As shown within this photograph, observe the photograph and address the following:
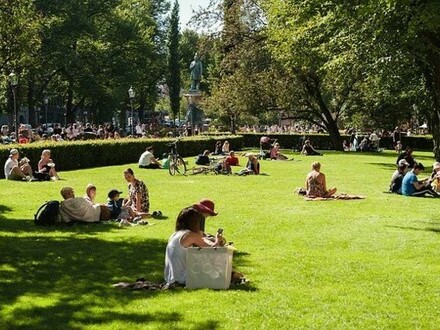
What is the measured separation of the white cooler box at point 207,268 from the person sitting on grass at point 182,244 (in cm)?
16

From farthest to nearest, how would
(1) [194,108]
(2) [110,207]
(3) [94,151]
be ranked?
1. (1) [194,108]
2. (3) [94,151]
3. (2) [110,207]

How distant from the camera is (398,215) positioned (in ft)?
50.4

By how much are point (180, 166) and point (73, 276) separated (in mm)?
18763

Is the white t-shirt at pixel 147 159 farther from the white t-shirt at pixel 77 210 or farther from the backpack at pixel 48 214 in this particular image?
the backpack at pixel 48 214

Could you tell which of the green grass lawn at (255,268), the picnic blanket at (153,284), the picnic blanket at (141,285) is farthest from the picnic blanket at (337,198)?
the picnic blanket at (141,285)

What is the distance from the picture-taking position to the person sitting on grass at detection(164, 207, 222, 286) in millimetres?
8523

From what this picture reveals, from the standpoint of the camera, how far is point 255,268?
980cm

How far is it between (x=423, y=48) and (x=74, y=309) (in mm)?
18520

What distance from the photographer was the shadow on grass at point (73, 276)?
7164 millimetres

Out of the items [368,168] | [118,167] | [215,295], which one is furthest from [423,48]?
[215,295]

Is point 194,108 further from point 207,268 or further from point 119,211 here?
point 207,268

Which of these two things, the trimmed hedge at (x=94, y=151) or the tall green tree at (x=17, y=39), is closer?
the trimmed hedge at (x=94, y=151)

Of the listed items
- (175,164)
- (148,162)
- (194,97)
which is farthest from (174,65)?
(175,164)

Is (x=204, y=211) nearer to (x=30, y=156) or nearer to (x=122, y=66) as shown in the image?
(x=30, y=156)
